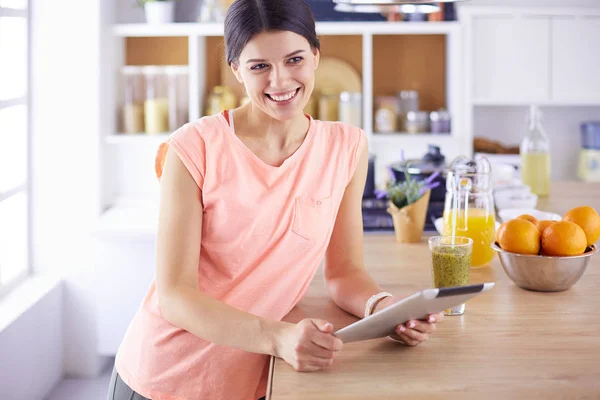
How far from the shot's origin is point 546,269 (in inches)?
62.9

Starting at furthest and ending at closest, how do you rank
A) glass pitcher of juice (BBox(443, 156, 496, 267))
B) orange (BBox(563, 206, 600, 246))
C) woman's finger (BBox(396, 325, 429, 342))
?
glass pitcher of juice (BBox(443, 156, 496, 267))
orange (BBox(563, 206, 600, 246))
woman's finger (BBox(396, 325, 429, 342))

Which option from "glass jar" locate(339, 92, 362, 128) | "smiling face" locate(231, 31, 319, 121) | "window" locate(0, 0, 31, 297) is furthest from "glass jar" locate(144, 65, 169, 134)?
"smiling face" locate(231, 31, 319, 121)

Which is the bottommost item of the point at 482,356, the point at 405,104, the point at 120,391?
the point at 120,391

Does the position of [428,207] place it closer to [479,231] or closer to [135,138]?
[479,231]

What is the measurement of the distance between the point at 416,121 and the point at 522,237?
2.72 meters

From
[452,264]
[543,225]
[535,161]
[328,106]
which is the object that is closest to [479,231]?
[543,225]

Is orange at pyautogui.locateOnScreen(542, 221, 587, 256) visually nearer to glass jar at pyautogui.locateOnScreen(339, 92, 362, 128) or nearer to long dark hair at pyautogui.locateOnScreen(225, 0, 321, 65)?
long dark hair at pyautogui.locateOnScreen(225, 0, 321, 65)

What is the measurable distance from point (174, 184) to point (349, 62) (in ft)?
10.4

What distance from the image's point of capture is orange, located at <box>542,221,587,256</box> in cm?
156

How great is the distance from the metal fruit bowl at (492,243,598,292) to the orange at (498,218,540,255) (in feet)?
0.05

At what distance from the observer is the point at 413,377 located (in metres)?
1.18

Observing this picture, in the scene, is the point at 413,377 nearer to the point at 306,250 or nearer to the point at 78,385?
the point at 306,250

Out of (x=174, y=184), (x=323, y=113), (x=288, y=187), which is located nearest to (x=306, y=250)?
(x=288, y=187)

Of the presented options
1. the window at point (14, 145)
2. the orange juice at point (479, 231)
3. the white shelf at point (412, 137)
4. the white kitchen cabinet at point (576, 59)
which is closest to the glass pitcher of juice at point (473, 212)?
the orange juice at point (479, 231)
